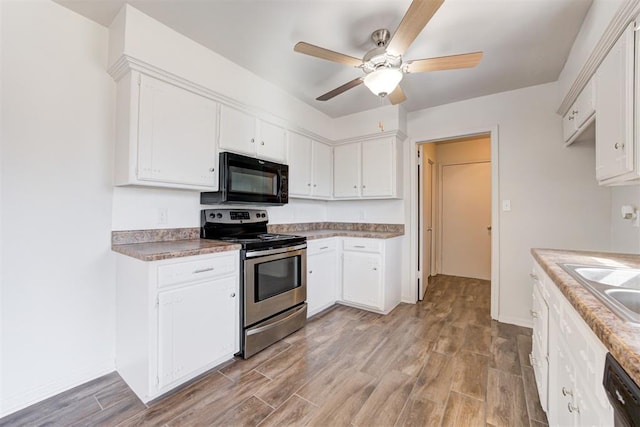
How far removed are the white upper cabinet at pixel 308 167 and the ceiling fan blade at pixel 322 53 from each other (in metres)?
1.38

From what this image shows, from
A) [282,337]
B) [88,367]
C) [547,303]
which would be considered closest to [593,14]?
[547,303]

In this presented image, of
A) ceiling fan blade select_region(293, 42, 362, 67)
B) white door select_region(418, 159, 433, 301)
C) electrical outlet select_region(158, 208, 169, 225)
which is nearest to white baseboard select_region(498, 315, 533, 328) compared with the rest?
white door select_region(418, 159, 433, 301)

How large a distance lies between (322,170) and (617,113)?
270cm

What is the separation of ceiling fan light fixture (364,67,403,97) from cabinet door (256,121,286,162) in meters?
1.27

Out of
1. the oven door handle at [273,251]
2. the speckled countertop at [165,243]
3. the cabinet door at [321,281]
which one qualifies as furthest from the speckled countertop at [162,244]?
the cabinet door at [321,281]

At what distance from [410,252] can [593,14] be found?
8.46 feet

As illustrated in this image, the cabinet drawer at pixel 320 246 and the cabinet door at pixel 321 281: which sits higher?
the cabinet drawer at pixel 320 246

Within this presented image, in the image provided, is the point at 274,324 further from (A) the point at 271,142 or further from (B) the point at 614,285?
(B) the point at 614,285

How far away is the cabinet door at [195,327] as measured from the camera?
1.69m

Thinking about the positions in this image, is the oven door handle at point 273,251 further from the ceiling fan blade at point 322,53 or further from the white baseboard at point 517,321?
the white baseboard at point 517,321

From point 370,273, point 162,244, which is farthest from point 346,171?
point 162,244

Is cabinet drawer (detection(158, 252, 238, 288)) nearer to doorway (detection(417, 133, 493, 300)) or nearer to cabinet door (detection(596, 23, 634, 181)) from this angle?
cabinet door (detection(596, 23, 634, 181))

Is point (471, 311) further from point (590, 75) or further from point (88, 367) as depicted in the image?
point (88, 367)

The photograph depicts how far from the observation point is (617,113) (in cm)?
138
